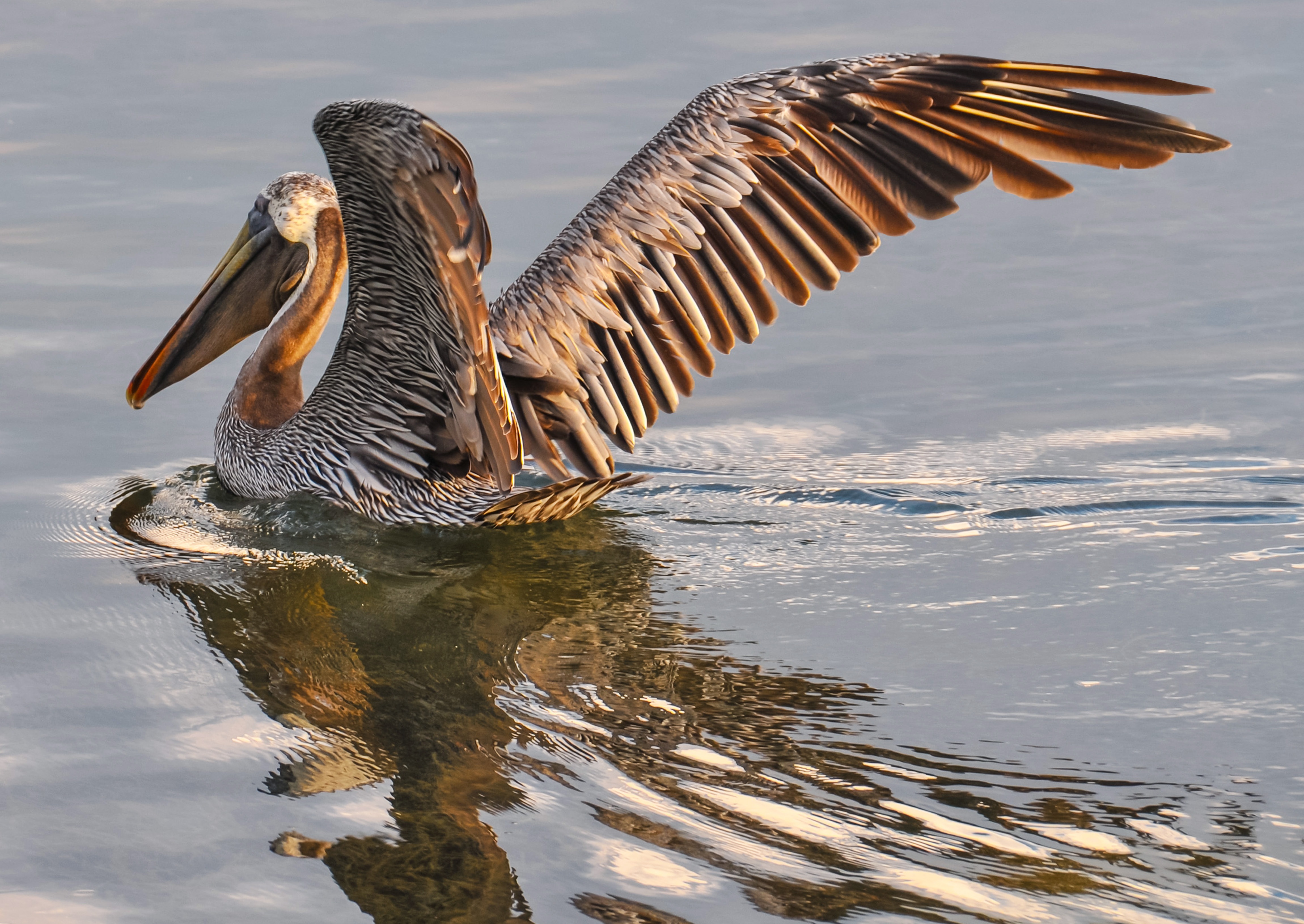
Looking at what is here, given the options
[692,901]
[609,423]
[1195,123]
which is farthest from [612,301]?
[1195,123]

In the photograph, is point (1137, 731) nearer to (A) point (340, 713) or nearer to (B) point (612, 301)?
(A) point (340, 713)

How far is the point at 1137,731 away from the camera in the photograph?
364 centimetres

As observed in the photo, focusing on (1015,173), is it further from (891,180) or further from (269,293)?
(269,293)

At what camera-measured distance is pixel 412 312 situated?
190 inches

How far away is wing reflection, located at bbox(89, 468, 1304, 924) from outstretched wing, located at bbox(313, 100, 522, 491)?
51 centimetres

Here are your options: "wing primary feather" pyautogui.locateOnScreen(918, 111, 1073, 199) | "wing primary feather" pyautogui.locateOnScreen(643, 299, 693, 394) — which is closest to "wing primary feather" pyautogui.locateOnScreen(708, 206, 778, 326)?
"wing primary feather" pyautogui.locateOnScreen(643, 299, 693, 394)

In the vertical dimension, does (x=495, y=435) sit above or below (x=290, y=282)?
below

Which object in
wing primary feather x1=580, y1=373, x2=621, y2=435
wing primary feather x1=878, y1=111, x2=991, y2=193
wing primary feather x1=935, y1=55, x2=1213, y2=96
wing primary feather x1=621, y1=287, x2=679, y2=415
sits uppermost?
wing primary feather x1=935, y1=55, x2=1213, y2=96

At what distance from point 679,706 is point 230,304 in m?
3.10

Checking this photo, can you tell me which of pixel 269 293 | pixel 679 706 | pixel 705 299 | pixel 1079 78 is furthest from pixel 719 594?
pixel 269 293

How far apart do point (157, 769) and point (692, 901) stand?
4.33ft

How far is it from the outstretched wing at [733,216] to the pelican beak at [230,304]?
53.3 inches

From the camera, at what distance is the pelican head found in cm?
601

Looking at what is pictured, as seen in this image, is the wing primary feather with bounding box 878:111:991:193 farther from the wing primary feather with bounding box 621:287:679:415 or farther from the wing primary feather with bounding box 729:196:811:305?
the wing primary feather with bounding box 621:287:679:415
